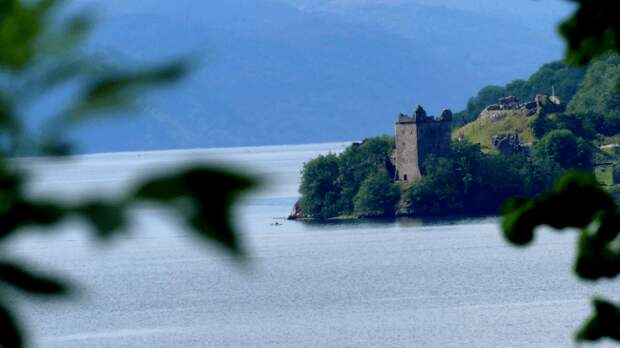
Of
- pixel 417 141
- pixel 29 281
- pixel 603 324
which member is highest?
pixel 417 141

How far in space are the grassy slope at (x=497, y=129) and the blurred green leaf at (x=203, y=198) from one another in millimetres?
96090

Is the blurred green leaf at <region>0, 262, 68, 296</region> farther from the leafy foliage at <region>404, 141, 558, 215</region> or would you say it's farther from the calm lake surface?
the leafy foliage at <region>404, 141, 558, 215</region>

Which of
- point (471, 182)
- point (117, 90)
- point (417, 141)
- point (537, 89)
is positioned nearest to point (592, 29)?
point (117, 90)

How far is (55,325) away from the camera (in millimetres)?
41844

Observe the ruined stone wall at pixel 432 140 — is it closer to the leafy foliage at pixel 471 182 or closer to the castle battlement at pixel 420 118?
the castle battlement at pixel 420 118

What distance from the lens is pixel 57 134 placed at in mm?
1619

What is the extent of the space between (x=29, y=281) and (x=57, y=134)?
18cm

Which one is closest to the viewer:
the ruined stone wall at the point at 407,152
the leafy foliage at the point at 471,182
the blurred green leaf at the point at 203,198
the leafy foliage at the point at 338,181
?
the blurred green leaf at the point at 203,198

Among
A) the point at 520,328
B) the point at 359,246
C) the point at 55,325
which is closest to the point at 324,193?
the point at 359,246

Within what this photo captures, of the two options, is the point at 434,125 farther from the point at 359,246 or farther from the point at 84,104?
the point at 84,104

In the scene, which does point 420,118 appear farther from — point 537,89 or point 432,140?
point 537,89

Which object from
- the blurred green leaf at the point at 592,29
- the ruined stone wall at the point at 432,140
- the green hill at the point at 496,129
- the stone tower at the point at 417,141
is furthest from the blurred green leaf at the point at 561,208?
the green hill at the point at 496,129

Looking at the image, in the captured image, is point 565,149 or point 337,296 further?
point 565,149

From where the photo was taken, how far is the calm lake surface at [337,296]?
35875mm
